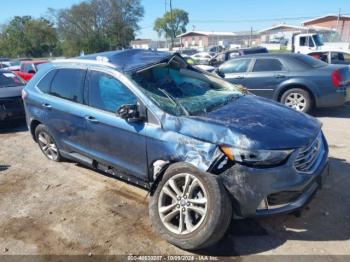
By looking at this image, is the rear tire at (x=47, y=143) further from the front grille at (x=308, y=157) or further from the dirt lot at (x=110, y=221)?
the front grille at (x=308, y=157)

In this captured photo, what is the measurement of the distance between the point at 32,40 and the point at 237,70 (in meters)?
68.5

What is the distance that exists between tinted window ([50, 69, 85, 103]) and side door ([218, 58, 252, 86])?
4698 millimetres

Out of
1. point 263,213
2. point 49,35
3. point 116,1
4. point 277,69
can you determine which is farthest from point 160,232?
point 49,35

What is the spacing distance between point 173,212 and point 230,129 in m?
0.97

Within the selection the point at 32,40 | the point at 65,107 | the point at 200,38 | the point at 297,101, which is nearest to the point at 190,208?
the point at 65,107

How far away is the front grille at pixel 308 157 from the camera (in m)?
3.11

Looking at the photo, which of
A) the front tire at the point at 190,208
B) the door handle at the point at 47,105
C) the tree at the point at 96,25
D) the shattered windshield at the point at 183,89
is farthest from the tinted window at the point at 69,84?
the tree at the point at 96,25

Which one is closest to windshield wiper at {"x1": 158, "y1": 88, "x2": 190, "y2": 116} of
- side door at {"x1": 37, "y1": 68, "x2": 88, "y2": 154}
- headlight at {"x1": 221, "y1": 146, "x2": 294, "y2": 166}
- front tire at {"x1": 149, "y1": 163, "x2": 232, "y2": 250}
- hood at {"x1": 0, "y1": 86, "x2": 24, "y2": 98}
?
front tire at {"x1": 149, "y1": 163, "x2": 232, "y2": 250}

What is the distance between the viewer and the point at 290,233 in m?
3.35

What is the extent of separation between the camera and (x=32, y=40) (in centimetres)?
6806

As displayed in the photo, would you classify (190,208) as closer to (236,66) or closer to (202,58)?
(236,66)

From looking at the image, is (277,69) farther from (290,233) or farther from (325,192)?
(290,233)

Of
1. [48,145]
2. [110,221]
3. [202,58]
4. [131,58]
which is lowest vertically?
[110,221]

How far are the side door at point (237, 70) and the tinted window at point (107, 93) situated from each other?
4.95 meters
